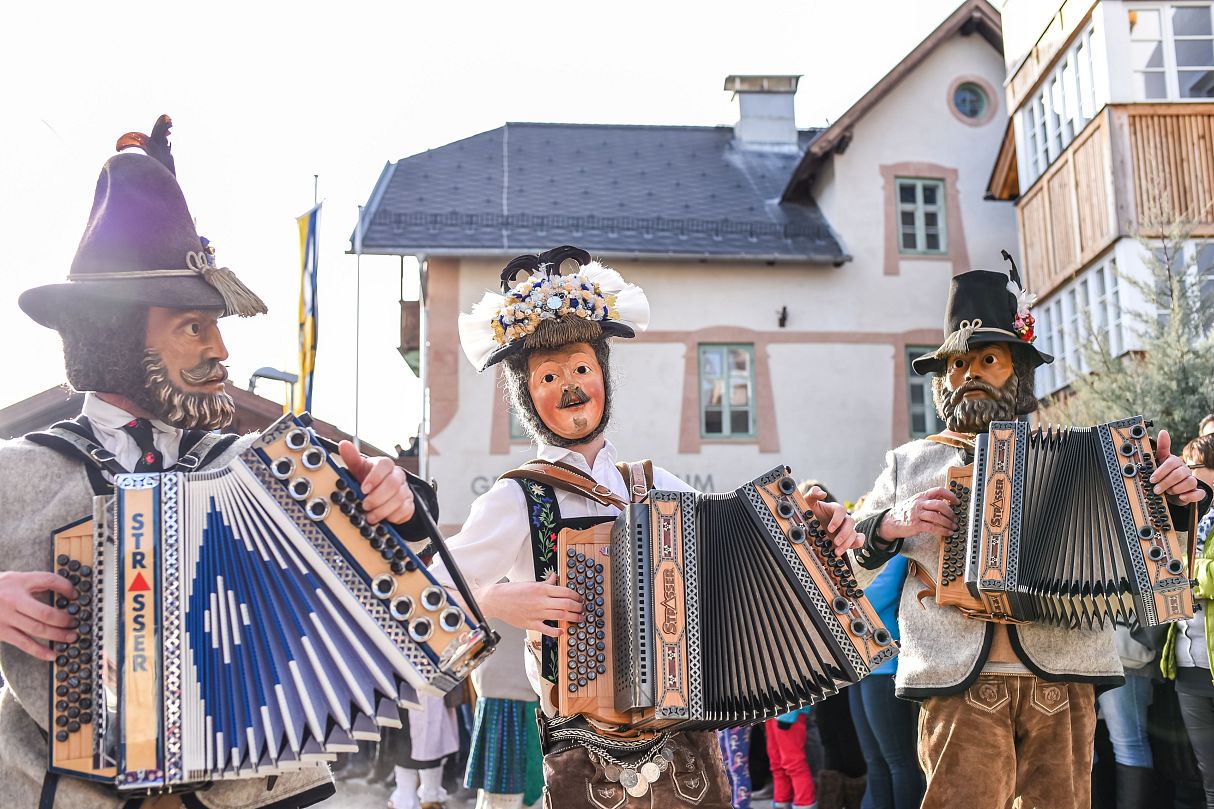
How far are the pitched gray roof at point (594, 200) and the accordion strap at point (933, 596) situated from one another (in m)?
13.2

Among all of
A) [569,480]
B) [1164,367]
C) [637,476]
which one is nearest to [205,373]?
[569,480]

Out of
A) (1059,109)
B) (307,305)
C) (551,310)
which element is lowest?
(551,310)

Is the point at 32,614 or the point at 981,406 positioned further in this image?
the point at 981,406

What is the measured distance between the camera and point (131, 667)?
268 cm

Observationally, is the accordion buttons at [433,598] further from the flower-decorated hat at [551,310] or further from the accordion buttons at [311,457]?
the flower-decorated hat at [551,310]

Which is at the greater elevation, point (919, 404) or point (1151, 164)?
point (1151, 164)

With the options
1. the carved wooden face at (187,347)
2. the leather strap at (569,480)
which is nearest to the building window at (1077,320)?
the leather strap at (569,480)

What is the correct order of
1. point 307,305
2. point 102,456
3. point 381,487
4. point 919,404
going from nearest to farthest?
point 381,487 < point 102,456 < point 307,305 < point 919,404

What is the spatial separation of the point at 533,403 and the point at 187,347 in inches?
47.9

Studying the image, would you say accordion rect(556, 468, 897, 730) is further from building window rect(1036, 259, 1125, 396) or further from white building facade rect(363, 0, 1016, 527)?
white building facade rect(363, 0, 1016, 527)

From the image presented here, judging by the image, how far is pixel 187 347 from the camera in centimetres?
330

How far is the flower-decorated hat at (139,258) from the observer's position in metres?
3.22

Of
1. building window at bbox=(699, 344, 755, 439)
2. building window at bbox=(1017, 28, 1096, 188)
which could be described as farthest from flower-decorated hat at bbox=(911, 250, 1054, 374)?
building window at bbox=(699, 344, 755, 439)

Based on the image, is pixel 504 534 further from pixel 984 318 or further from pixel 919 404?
pixel 919 404
